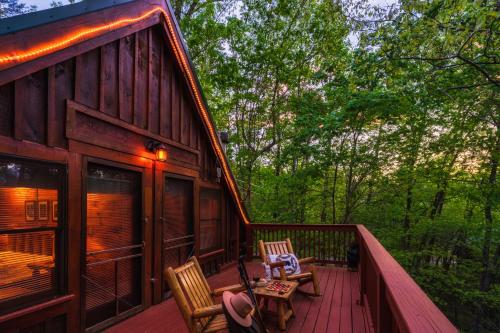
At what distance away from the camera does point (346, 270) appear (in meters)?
6.38

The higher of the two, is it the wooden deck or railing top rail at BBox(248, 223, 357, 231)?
railing top rail at BBox(248, 223, 357, 231)

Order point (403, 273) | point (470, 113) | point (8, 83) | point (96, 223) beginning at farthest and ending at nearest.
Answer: point (470, 113) → point (96, 223) → point (8, 83) → point (403, 273)

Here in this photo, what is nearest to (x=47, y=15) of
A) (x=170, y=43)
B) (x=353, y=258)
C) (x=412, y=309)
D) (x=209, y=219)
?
(x=170, y=43)

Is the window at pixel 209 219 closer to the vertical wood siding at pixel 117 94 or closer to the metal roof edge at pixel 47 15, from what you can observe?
the vertical wood siding at pixel 117 94

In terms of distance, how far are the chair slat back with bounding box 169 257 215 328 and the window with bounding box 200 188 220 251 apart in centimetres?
253

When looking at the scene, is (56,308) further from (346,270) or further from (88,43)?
(346,270)

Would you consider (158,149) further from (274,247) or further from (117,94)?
(274,247)

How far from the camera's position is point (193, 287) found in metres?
3.01

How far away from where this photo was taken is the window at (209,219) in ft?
19.2

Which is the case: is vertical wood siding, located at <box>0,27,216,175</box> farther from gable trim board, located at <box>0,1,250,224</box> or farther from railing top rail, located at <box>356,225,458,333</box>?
railing top rail, located at <box>356,225,458,333</box>

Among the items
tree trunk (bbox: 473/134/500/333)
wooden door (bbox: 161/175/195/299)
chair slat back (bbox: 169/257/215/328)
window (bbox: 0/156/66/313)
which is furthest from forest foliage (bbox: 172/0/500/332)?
window (bbox: 0/156/66/313)

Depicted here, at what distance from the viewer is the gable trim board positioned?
2.35 m

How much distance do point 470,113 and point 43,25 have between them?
992 centimetres

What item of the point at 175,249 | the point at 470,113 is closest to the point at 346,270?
the point at 175,249
